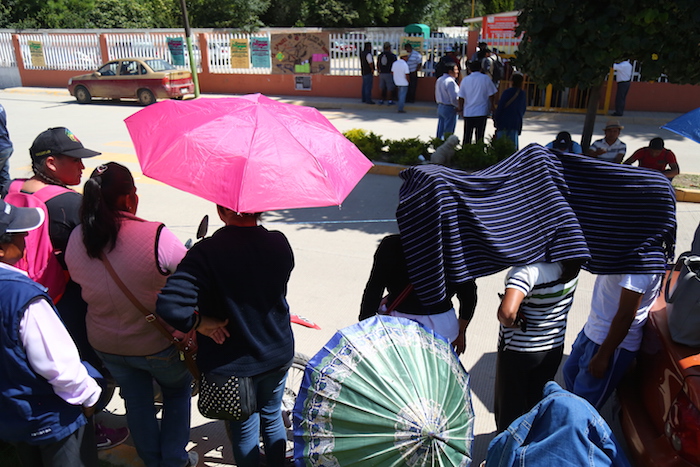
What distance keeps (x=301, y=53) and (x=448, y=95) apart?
987 cm

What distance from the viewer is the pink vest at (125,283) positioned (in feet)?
8.23

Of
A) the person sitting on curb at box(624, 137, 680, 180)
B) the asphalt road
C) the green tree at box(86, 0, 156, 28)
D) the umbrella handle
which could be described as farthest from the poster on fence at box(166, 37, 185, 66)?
the umbrella handle

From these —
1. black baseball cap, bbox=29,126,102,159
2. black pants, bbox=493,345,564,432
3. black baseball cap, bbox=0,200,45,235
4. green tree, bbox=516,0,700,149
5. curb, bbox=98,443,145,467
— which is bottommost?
curb, bbox=98,443,145,467

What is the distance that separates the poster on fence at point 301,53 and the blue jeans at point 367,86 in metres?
2.30

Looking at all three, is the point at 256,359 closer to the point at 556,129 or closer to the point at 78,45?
the point at 556,129

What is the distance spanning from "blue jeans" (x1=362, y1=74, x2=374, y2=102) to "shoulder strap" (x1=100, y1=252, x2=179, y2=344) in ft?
49.7

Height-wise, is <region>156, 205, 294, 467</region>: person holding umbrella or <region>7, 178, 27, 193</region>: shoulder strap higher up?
<region>7, 178, 27, 193</region>: shoulder strap

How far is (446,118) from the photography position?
35.4ft

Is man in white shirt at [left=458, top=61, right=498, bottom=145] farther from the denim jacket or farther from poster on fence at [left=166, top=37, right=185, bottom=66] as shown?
poster on fence at [left=166, top=37, right=185, bottom=66]

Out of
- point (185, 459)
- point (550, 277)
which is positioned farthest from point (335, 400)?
point (185, 459)

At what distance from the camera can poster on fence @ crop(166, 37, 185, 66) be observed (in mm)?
20031

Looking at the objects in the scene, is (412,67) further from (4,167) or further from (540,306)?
(540,306)

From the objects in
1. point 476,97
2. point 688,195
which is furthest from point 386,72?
point 688,195

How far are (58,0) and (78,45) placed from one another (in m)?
8.45
